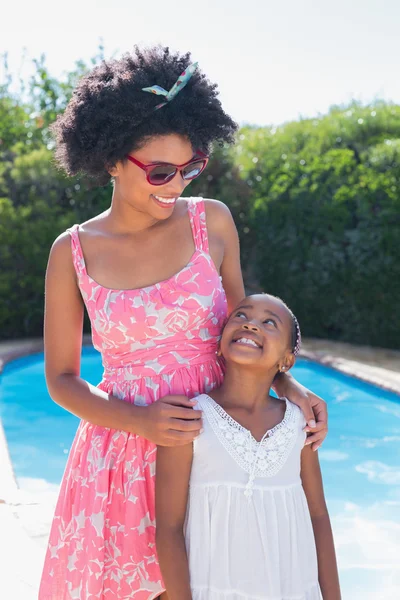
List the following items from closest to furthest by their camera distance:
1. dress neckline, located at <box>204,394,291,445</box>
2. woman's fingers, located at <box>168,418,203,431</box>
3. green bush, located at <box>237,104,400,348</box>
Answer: woman's fingers, located at <box>168,418,203,431</box> < dress neckline, located at <box>204,394,291,445</box> < green bush, located at <box>237,104,400,348</box>

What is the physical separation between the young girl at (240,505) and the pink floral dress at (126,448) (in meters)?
0.11

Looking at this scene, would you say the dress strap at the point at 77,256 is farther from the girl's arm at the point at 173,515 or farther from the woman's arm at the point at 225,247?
the girl's arm at the point at 173,515

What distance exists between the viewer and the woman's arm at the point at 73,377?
6.11ft

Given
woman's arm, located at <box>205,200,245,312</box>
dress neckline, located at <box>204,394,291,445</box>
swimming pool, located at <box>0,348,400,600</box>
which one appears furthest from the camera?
swimming pool, located at <box>0,348,400,600</box>

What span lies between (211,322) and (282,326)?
193mm

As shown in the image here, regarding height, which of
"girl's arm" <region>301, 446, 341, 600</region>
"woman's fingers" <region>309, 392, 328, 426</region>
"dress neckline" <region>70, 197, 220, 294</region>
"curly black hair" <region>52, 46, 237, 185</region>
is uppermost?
"curly black hair" <region>52, 46, 237, 185</region>

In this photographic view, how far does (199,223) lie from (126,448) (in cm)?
64

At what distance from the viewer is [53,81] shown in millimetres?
12109

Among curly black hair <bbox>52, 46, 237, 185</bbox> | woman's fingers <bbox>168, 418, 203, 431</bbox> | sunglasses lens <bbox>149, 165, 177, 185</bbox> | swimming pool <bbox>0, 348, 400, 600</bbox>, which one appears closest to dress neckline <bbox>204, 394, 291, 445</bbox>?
woman's fingers <bbox>168, 418, 203, 431</bbox>

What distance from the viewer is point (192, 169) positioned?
6.75 feet

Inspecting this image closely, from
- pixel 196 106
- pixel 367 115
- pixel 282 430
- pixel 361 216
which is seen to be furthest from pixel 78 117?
pixel 367 115

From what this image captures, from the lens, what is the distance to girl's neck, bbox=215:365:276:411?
200 cm

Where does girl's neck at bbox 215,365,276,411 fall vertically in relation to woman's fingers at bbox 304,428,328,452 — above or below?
above

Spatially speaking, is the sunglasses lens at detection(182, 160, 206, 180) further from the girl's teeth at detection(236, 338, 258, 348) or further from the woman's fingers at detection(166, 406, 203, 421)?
the woman's fingers at detection(166, 406, 203, 421)
